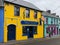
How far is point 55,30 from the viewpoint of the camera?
56.5 meters

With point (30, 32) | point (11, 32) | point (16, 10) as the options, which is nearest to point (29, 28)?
point (30, 32)

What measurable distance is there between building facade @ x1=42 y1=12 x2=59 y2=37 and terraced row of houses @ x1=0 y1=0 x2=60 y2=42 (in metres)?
0.83

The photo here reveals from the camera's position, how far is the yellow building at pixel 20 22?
31344 millimetres

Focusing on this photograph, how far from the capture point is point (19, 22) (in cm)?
3459

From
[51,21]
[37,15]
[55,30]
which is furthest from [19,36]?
[55,30]

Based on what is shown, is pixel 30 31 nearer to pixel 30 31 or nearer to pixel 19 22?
pixel 30 31

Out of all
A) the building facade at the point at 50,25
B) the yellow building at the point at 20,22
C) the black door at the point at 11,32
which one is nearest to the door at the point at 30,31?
the yellow building at the point at 20,22

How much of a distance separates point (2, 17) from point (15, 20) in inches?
142

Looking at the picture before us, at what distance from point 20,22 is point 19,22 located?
0.38 meters

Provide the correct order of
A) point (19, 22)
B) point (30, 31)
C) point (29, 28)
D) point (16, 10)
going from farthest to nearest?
point (30, 31)
point (29, 28)
point (19, 22)
point (16, 10)

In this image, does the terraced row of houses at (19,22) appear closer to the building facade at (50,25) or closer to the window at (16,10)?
the window at (16,10)

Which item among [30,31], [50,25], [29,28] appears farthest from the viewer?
[50,25]

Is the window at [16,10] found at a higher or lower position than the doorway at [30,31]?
higher

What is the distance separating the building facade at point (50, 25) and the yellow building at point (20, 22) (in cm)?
499
